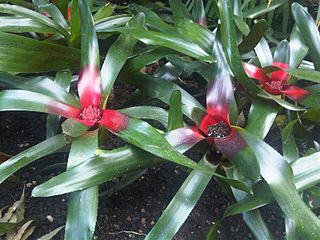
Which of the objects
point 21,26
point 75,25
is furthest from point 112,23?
point 21,26

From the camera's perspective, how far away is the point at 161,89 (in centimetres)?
90

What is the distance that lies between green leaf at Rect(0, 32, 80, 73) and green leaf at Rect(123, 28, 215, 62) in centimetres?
13

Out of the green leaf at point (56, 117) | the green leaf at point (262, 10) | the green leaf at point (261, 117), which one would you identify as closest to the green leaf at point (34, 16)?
the green leaf at point (56, 117)

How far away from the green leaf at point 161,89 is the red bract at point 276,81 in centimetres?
16

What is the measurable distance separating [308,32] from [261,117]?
9.8 inches

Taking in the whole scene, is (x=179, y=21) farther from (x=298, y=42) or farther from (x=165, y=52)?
(x=298, y=42)

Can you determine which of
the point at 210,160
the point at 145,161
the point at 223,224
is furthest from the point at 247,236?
the point at 145,161

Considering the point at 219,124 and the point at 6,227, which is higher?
the point at 219,124

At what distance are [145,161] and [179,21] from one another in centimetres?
37

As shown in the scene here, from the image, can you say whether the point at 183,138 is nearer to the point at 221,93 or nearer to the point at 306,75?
the point at 221,93

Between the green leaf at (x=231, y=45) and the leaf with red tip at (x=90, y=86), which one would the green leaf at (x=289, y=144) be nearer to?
the green leaf at (x=231, y=45)

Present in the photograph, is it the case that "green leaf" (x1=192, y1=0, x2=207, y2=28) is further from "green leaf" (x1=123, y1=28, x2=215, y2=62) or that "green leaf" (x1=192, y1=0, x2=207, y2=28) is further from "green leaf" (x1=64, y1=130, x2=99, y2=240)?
"green leaf" (x1=64, y1=130, x2=99, y2=240)

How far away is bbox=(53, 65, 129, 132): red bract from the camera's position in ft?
2.62

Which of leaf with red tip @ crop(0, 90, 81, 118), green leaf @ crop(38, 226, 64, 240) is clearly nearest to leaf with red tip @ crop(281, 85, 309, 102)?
leaf with red tip @ crop(0, 90, 81, 118)
